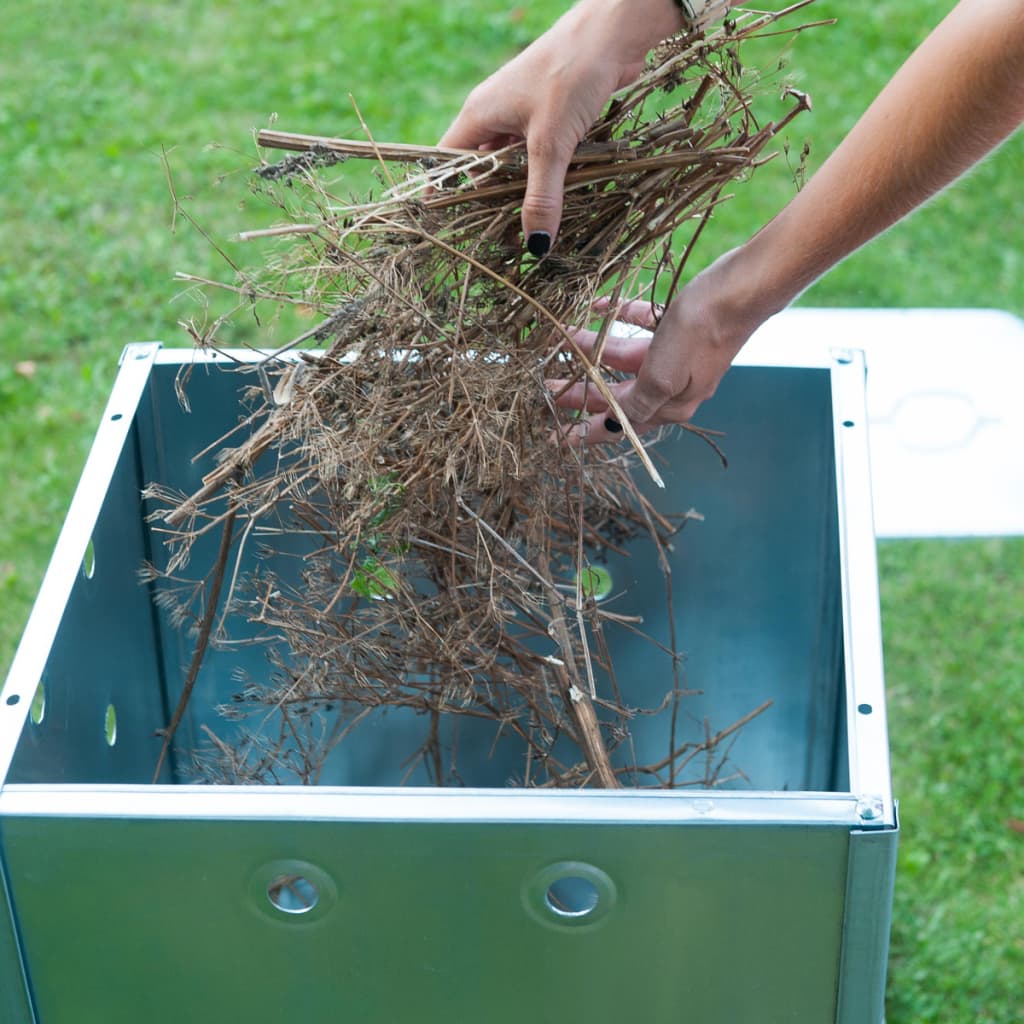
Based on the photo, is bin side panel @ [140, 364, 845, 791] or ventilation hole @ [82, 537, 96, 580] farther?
bin side panel @ [140, 364, 845, 791]

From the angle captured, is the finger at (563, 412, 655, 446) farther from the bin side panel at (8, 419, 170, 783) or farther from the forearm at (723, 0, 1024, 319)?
the bin side panel at (8, 419, 170, 783)

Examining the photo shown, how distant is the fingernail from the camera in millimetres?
1090

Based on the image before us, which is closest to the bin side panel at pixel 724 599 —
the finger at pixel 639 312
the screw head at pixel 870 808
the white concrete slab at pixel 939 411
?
the finger at pixel 639 312

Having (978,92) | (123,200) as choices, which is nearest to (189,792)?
(978,92)

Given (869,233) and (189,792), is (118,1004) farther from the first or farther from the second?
(869,233)

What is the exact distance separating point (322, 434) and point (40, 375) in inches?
86.2

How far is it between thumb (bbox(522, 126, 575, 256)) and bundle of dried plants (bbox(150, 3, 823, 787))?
3 centimetres

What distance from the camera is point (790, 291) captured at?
121 cm

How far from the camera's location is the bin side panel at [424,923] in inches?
35.7

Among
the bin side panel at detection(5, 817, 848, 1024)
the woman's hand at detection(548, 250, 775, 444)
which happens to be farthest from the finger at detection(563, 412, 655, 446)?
the bin side panel at detection(5, 817, 848, 1024)

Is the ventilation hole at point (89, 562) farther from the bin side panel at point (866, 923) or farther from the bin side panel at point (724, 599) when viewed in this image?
the bin side panel at point (866, 923)

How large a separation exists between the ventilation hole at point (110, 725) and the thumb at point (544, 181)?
0.60m

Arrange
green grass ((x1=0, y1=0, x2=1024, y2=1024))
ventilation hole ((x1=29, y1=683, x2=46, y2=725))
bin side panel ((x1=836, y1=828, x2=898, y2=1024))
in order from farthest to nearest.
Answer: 1. green grass ((x1=0, y1=0, x2=1024, y2=1024))
2. ventilation hole ((x1=29, y1=683, x2=46, y2=725))
3. bin side panel ((x1=836, y1=828, x2=898, y2=1024))

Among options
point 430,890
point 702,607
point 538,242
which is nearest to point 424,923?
point 430,890
